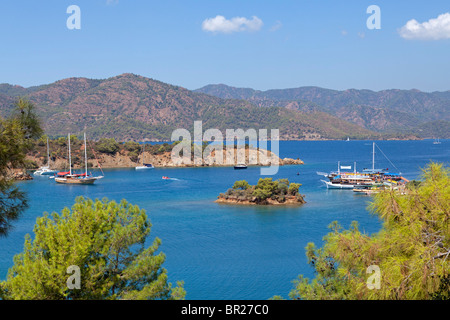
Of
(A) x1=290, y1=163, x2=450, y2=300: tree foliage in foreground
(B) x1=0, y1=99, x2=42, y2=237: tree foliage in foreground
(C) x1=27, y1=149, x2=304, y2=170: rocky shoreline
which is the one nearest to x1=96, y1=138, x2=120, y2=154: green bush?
(C) x1=27, y1=149, x2=304, y2=170: rocky shoreline

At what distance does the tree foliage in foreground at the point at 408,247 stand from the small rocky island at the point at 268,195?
110 ft

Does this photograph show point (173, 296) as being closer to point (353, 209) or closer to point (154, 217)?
point (154, 217)

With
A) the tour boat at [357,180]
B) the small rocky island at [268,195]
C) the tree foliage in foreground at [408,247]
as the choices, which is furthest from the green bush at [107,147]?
the tree foliage in foreground at [408,247]

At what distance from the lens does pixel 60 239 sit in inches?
357

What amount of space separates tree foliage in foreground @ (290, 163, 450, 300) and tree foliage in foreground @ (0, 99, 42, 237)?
18.3 feet

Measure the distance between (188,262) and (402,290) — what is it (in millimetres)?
18240

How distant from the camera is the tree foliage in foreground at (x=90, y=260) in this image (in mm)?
8469

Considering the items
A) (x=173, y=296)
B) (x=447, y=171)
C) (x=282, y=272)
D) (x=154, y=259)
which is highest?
(x=447, y=171)

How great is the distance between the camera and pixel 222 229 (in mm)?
30812

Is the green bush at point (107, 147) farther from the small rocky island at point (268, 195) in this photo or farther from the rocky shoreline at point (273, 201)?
the rocky shoreline at point (273, 201)

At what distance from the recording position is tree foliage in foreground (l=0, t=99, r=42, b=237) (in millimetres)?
6855

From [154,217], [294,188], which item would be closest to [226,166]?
[294,188]

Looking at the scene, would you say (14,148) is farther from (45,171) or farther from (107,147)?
(107,147)

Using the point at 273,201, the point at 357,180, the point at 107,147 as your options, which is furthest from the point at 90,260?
the point at 107,147
